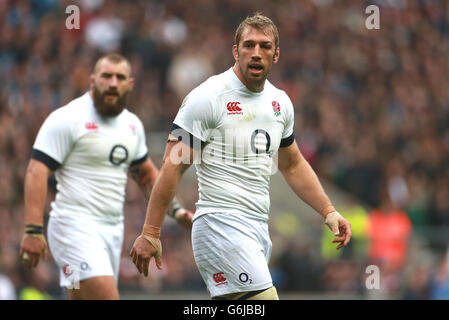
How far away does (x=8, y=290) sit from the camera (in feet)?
34.9

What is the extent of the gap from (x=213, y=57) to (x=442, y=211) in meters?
5.72

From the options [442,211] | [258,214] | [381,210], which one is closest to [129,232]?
[381,210]

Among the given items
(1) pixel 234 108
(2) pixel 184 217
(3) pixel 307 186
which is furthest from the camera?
(2) pixel 184 217

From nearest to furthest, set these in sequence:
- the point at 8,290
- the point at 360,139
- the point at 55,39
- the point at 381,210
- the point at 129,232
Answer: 1. the point at 8,290
2. the point at 129,232
3. the point at 381,210
4. the point at 55,39
5. the point at 360,139

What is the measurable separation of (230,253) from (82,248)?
1.91m

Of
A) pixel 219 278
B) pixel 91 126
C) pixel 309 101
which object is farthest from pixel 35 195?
pixel 309 101

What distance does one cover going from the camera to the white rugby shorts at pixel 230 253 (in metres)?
5.97

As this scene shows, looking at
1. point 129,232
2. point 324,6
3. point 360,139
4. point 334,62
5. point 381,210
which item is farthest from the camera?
point 324,6

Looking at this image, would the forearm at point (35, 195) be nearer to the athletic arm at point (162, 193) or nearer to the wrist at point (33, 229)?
the wrist at point (33, 229)

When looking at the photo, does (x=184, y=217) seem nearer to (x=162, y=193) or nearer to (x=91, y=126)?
(x=91, y=126)

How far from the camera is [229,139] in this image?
241 inches

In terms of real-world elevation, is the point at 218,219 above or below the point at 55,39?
below

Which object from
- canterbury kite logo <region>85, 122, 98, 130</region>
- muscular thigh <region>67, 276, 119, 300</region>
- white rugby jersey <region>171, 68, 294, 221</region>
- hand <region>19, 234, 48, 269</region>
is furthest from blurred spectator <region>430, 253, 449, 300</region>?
hand <region>19, 234, 48, 269</region>
